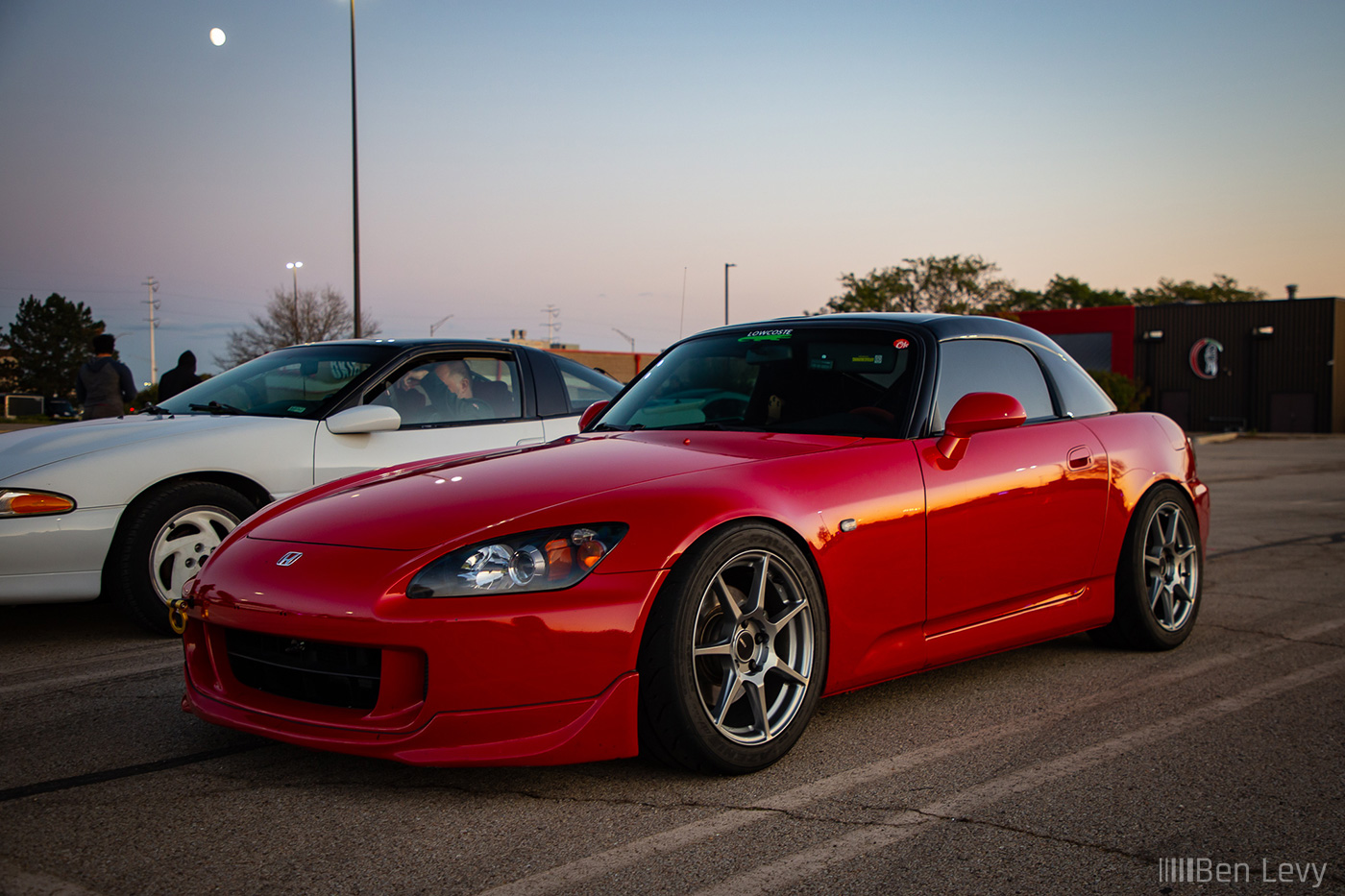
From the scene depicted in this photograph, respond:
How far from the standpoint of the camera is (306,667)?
115 inches

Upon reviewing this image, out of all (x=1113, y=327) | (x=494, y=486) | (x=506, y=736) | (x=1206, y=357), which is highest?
(x=1113, y=327)

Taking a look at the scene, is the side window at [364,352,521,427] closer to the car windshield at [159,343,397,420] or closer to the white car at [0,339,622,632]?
the white car at [0,339,622,632]

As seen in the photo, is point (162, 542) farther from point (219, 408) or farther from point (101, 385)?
point (101, 385)

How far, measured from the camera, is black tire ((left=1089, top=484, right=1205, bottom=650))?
15.2ft

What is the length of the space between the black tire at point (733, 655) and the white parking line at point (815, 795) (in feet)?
0.70

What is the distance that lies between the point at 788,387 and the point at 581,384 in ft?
9.64

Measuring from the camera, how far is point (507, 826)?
2725mm

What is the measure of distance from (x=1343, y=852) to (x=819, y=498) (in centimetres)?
162

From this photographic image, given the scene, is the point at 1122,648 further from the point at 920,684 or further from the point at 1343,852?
the point at 1343,852

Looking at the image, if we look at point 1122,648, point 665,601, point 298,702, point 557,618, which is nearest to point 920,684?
point 1122,648

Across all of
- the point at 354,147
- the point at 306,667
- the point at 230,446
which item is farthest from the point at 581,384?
the point at 354,147

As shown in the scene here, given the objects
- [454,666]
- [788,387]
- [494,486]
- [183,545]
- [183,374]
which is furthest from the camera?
[183,374]

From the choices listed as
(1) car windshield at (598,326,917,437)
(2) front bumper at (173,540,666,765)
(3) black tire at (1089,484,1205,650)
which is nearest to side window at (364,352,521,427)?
(1) car windshield at (598,326,917,437)

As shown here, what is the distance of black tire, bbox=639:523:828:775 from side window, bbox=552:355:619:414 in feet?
11.9
